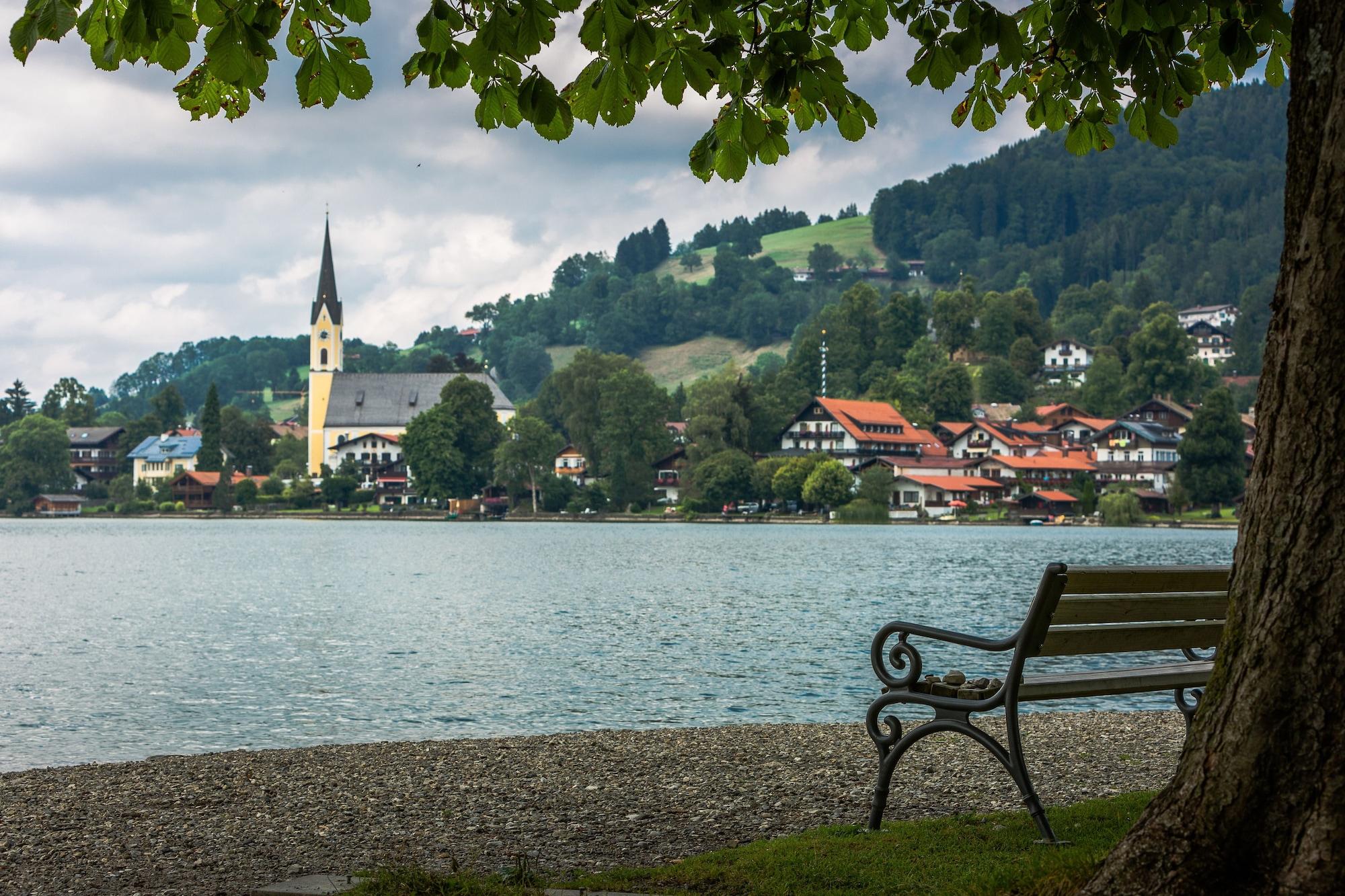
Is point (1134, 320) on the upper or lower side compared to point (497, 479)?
upper

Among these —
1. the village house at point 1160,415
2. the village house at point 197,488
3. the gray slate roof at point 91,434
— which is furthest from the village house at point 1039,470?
the gray slate roof at point 91,434

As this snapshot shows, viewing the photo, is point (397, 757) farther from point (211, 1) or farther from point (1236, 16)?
Result: point (1236, 16)

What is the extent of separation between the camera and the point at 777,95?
5395 millimetres

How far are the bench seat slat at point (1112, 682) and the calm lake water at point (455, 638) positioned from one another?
8.75 metres

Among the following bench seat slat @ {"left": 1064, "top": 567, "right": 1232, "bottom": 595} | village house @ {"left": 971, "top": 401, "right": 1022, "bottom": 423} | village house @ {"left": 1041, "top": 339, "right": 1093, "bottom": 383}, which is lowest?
bench seat slat @ {"left": 1064, "top": 567, "right": 1232, "bottom": 595}

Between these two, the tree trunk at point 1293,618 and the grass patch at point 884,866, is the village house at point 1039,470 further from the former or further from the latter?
the tree trunk at point 1293,618

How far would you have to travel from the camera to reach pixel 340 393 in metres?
171

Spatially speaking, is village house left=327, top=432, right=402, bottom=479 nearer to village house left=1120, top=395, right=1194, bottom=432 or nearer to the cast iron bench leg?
village house left=1120, top=395, right=1194, bottom=432

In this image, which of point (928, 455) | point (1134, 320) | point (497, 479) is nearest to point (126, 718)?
point (497, 479)

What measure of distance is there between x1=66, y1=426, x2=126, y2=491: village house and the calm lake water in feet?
315

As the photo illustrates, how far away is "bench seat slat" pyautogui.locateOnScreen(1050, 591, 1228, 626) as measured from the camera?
19.3 ft

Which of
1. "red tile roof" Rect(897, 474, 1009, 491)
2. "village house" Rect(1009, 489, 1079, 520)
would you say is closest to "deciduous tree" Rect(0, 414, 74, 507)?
"red tile roof" Rect(897, 474, 1009, 491)

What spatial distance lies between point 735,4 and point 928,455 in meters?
130

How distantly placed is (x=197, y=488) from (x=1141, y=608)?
149 meters
